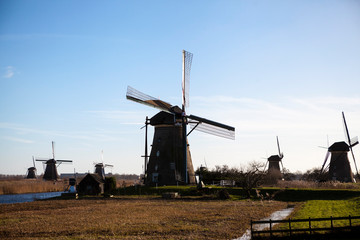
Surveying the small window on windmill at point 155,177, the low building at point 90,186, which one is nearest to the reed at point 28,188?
the low building at point 90,186

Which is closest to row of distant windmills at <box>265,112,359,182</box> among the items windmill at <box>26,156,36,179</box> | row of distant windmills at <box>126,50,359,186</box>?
row of distant windmills at <box>126,50,359,186</box>

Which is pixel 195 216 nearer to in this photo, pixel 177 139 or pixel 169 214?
pixel 169 214

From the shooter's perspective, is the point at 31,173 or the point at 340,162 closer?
the point at 340,162

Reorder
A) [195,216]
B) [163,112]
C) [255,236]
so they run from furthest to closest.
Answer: [163,112], [195,216], [255,236]

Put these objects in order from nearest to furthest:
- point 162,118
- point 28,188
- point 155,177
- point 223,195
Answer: point 223,195, point 155,177, point 162,118, point 28,188

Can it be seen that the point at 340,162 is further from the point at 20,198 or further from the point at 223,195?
the point at 20,198

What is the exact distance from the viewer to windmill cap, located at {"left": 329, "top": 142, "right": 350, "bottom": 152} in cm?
5600

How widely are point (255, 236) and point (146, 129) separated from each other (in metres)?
29.3

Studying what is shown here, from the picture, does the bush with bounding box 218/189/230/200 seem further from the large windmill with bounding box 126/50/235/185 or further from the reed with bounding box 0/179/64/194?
the reed with bounding box 0/179/64/194

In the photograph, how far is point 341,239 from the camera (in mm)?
14312

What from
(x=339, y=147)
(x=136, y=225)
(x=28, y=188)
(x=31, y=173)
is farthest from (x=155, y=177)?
(x=31, y=173)

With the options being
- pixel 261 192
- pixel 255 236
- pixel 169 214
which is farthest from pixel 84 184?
Answer: pixel 255 236

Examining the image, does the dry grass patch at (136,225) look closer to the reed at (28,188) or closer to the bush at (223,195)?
the bush at (223,195)

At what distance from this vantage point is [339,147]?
185 feet
